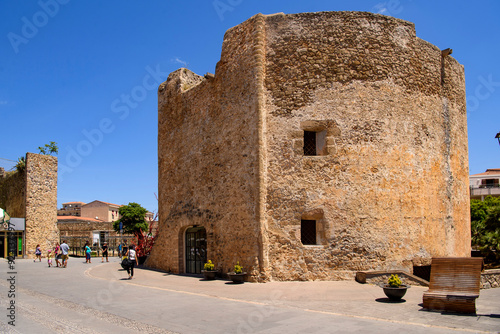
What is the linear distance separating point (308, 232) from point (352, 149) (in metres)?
2.89

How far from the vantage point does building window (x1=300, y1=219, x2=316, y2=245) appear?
12258 mm

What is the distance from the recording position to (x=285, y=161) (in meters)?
12.3

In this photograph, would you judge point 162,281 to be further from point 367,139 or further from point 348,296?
point 367,139

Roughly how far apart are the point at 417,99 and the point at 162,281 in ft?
33.8

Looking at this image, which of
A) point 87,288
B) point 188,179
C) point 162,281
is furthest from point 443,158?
point 87,288

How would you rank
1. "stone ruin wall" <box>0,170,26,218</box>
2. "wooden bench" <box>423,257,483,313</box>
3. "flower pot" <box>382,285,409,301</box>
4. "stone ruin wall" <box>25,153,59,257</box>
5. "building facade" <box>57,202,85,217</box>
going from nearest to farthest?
1. "wooden bench" <box>423,257,483,313</box>
2. "flower pot" <box>382,285,409,301</box>
3. "stone ruin wall" <box>25,153,59,257</box>
4. "stone ruin wall" <box>0,170,26,218</box>
5. "building facade" <box>57,202,85,217</box>

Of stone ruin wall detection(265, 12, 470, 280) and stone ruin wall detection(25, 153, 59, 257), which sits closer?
stone ruin wall detection(265, 12, 470, 280)

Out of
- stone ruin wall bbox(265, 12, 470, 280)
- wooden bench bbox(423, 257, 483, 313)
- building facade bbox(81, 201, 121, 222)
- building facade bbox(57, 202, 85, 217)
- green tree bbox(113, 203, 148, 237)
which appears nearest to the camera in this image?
wooden bench bbox(423, 257, 483, 313)

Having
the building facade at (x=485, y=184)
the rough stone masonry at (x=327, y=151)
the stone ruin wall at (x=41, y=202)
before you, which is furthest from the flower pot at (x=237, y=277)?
the building facade at (x=485, y=184)

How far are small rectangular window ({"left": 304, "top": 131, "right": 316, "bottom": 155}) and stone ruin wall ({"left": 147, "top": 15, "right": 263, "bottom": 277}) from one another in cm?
169

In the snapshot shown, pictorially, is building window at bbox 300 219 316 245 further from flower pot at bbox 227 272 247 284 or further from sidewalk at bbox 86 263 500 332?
flower pot at bbox 227 272 247 284

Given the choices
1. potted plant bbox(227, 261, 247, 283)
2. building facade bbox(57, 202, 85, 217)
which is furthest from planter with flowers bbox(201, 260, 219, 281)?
building facade bbox(57, 202, 85, 217)

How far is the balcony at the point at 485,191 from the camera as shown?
167 feet

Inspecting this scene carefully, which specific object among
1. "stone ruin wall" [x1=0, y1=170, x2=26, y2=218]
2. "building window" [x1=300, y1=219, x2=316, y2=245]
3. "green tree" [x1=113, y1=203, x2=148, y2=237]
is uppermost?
"stone ruin wall" [x1=0, y1=170, x2=26, y2=218]
